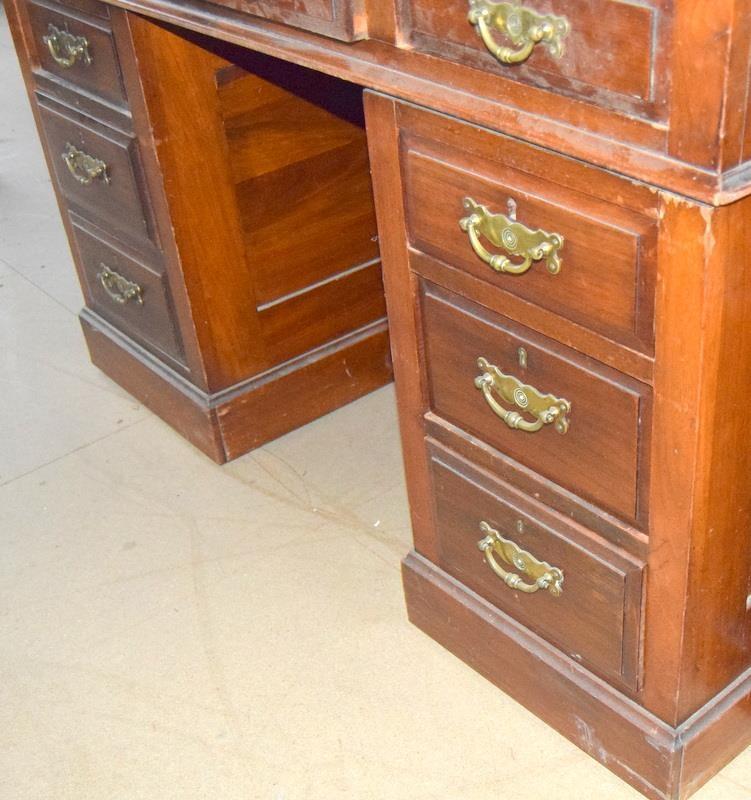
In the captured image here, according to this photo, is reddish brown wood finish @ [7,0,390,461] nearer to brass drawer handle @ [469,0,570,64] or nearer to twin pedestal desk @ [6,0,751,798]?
twin pedestal desk @ [6,0,751,798]

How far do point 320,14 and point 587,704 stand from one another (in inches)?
32.7

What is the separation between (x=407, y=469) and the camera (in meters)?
1.47

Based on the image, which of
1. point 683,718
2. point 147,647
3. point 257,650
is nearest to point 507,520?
point 683,718

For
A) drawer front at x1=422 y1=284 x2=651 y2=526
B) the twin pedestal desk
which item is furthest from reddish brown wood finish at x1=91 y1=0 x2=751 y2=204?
drawer front at x1=422 y1=284 x2=651 y2=526

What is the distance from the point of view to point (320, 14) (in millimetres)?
1148

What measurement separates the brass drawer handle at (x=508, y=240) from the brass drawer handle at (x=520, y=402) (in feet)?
0.45

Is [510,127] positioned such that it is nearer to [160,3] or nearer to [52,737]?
[160,3]

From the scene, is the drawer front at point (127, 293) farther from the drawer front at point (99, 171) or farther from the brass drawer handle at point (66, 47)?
the brass drawer handle at point (66, 47)

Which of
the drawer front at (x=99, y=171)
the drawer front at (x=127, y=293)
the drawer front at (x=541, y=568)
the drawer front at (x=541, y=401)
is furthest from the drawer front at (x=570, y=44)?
the drawer front at (x=127, y=293)

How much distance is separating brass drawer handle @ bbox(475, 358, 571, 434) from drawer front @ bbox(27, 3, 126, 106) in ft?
2.67

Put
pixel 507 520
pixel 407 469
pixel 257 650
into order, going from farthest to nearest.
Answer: pixel 257 650
pixel 407 469
pixel 507 520

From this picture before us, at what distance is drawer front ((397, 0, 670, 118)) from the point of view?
88cm

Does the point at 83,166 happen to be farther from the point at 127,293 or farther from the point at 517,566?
the point at 517,566

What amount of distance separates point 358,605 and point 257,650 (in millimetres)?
161
